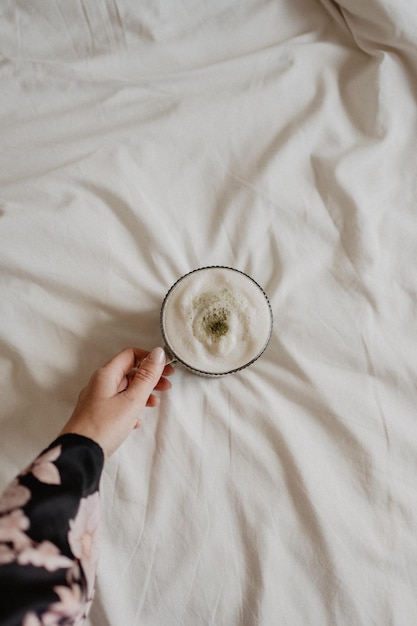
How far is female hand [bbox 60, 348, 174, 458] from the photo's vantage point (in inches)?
23.5

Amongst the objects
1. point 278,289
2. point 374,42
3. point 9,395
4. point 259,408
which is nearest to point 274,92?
point 374,42

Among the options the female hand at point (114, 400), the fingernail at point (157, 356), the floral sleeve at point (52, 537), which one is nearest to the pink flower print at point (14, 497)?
the floral sleeve at point (52, 537)

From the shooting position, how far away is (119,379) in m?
0.65

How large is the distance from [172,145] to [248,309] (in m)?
0.28

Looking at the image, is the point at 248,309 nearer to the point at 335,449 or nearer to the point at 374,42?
the point at 335,449

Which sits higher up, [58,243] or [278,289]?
[58,243]

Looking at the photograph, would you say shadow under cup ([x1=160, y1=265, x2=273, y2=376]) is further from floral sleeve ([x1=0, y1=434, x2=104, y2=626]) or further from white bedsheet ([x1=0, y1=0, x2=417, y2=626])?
floral sleeve ([x1=0, y1=434, x2=104, y2=626])

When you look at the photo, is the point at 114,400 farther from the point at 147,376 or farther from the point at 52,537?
the point at 52,537

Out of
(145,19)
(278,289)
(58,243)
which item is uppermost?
(145,19)

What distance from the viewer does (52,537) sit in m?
0.49

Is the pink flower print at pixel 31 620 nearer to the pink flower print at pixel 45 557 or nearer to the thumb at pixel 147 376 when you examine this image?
the pink flower print at pixel 45 557

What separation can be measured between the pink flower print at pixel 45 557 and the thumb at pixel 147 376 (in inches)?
7.3

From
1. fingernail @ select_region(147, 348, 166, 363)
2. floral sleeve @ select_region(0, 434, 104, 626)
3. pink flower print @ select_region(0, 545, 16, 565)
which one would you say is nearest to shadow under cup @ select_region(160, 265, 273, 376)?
fingernail @ select_region(147, 348, 166, 363)

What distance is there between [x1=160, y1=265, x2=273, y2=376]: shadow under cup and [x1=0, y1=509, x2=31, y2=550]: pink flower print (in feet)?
0.84
